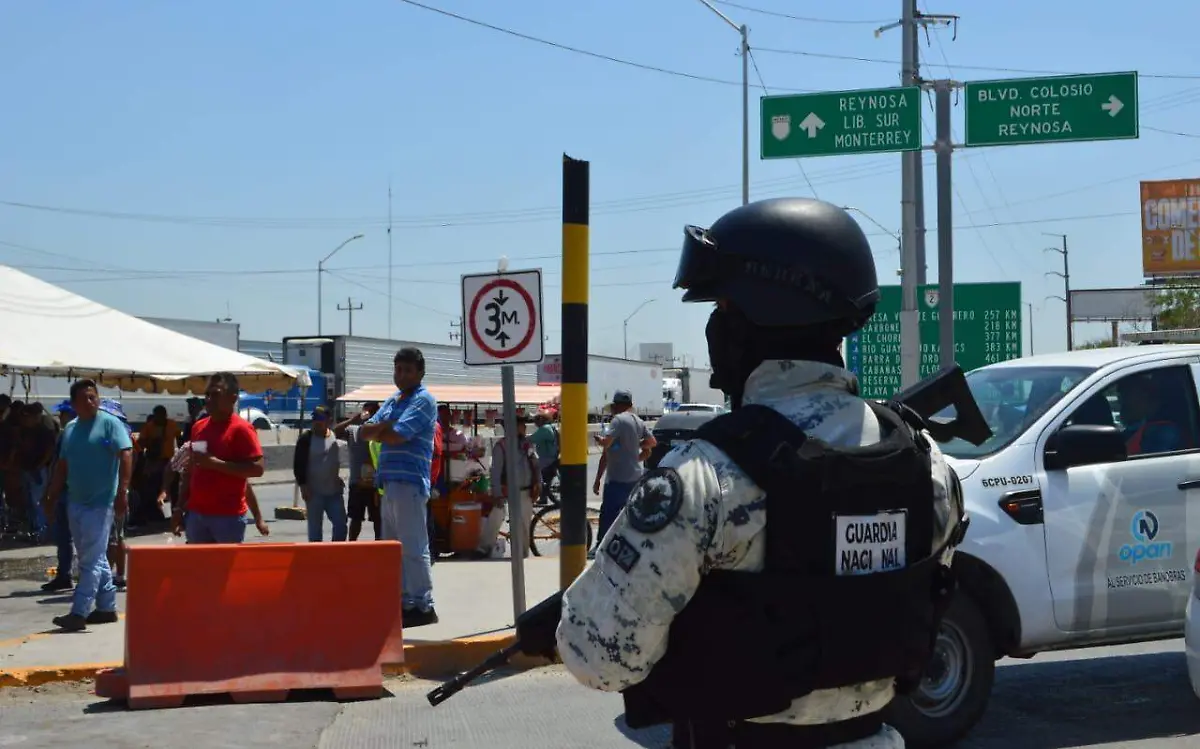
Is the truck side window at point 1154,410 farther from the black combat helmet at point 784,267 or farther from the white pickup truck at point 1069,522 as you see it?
the black combat helmet at point 784,267

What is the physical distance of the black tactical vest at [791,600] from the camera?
2219 mm

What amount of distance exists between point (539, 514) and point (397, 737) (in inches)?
377

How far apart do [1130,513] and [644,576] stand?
17.0 ft

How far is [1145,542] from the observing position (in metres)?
6.61

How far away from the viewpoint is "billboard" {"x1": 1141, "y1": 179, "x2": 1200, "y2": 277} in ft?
184

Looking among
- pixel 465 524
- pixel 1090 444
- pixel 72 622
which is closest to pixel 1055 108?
pixel 465 524

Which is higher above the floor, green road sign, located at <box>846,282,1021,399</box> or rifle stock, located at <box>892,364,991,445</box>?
green road sign, located at <box>846,282,1021,399</box>

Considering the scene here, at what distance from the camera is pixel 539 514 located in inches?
639

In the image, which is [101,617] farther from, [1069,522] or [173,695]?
[1069,522]

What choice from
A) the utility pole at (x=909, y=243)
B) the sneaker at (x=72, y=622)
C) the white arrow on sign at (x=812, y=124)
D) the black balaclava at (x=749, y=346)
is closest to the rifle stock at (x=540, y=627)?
the black balaclava at (x=749, y=346)

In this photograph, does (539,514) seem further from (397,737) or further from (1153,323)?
(1153,323)

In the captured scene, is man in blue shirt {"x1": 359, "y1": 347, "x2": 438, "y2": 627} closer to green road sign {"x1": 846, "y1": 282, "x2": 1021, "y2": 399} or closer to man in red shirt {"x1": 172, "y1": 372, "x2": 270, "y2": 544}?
man in red shirt {"x1": 172, "y1": 372, "x2": 270, "y2": 544}

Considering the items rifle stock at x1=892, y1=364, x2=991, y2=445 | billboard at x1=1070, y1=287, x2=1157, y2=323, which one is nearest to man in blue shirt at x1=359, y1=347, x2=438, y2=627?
rifle stock at x1=892, y1=364, x2=991, y2=445

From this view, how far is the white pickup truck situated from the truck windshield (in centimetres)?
1
